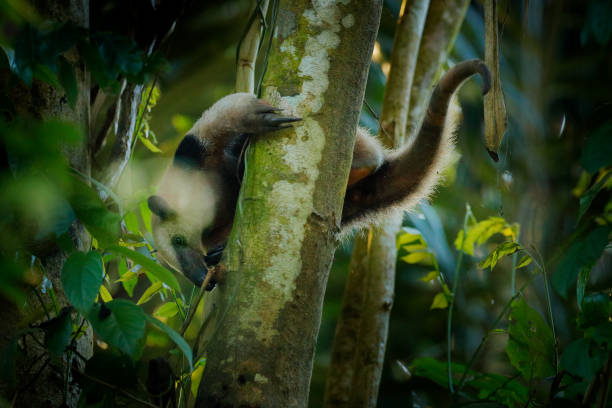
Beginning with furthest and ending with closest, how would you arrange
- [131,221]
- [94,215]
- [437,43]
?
[437,43] < [131,221] < [94,215]

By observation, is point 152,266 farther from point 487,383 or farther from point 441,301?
point 441,301

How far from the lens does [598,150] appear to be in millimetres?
1612

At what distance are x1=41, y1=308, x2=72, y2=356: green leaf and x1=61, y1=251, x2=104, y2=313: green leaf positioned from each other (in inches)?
6.2

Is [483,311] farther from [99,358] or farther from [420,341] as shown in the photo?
[99,358]

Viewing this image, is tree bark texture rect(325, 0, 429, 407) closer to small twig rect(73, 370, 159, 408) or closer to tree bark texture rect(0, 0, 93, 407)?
tree bark texture rect(0, 0, 93, 407)

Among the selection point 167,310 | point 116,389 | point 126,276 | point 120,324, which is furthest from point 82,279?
point 167,310

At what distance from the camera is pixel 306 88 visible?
72.2 inches

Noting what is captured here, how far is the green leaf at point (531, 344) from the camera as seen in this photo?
2.25m

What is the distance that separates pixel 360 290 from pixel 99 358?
246 centimetres

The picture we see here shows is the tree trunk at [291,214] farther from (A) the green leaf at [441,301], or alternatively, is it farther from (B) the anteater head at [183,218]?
(A) the green leaf at [441,301]

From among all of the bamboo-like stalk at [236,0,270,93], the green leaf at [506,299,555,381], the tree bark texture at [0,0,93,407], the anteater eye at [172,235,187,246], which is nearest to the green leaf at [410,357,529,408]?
the green leaf at [506,299,555,381]

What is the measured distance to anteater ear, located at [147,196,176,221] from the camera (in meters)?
2.60

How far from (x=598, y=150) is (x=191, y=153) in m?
1.78

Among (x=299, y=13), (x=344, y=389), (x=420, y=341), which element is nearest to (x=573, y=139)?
(x=420, y=341)
